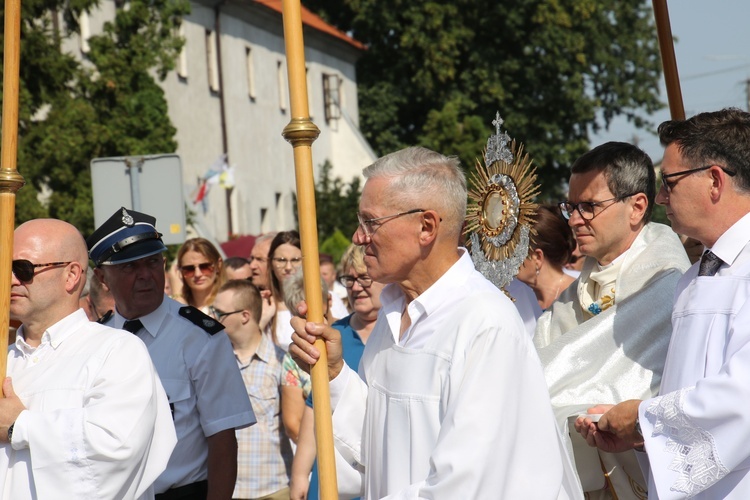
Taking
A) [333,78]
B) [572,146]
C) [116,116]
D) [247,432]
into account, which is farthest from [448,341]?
[333,78]

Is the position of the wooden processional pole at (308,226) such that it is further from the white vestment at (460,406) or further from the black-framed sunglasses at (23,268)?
the black-framed sunglasses at (23,268)

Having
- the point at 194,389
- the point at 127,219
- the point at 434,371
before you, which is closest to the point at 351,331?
the point at 194,389

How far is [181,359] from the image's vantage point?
512 cm

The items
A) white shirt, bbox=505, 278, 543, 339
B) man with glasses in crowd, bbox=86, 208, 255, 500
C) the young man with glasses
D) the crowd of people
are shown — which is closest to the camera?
the crowd of people

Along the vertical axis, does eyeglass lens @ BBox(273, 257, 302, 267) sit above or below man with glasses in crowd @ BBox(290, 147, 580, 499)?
above

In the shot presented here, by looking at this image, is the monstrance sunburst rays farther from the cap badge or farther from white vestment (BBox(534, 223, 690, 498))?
the cap badge

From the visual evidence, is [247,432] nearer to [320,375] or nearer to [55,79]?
[320,375]

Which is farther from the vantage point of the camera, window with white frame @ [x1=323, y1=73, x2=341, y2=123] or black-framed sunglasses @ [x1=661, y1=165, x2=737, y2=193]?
window with white frame @ [x1=323, y1=73, x2=341, y2=123]

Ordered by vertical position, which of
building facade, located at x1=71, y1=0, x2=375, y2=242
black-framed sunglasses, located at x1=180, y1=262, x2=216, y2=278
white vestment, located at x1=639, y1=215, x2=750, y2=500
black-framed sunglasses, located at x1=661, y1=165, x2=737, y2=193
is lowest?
white vestment, located at x1=639, y1=215, x2=750, y2=500

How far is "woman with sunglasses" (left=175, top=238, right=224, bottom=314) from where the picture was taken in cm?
777

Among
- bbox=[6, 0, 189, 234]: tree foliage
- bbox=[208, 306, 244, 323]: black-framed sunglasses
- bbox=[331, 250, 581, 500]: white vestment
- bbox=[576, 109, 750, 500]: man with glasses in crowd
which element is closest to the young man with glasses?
bbox=[208, 306, 244, 323]: black-framed sunglasses

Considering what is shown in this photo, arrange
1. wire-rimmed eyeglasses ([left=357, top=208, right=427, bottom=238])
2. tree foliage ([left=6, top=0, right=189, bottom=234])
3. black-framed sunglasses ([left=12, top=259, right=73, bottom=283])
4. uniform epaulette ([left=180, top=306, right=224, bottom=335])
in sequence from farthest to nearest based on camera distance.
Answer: tree foliage ([left=6, top=0, right=189, bottom=234])
uniform epaulette ([left=180, top=306, right=224, bottom=335])
black-framed sunglasses ([left=12, top=259, right=73, bottom=283])
wire-rimmed eyeglasses ([left=357, top=208, right=427, bottom=238])

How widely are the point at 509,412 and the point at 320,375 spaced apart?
0.58 metres

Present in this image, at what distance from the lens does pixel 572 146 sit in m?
34.9
